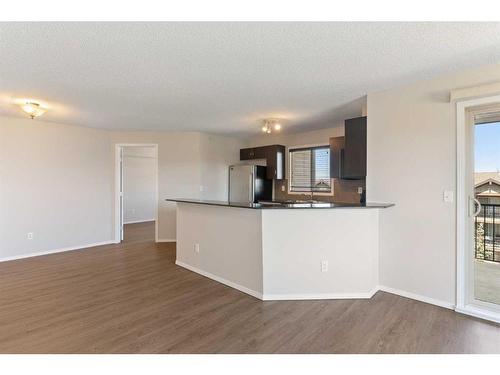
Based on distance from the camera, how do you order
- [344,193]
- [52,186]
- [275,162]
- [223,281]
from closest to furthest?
[223,281] → [52,186] → [344,193] → [275,162]

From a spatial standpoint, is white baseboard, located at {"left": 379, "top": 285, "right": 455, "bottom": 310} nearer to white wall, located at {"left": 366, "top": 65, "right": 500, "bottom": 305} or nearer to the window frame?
white wall, located at {"left": 366, "top": 65, "right": 500, "bottom": 305}

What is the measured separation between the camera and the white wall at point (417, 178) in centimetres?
273

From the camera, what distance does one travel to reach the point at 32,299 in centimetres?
294

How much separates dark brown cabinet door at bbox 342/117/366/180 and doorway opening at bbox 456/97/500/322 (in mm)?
978

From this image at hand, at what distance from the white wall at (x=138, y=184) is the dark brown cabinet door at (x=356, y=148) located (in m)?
6.91

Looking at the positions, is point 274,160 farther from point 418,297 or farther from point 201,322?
point 201,322

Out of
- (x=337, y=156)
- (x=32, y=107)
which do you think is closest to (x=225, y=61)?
(x=337, y=156)

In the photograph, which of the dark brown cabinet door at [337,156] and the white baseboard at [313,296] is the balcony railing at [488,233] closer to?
the white baseboard at [313,296]

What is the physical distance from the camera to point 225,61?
7.89 ft

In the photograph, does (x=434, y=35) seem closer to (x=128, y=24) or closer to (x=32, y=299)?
(x=128, y=24)

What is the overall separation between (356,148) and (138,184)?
23.7ft

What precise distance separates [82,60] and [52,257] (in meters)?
3.77

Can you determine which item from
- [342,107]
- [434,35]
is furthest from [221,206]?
[434,35]

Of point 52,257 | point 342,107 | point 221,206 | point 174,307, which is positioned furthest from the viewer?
point 52,257
